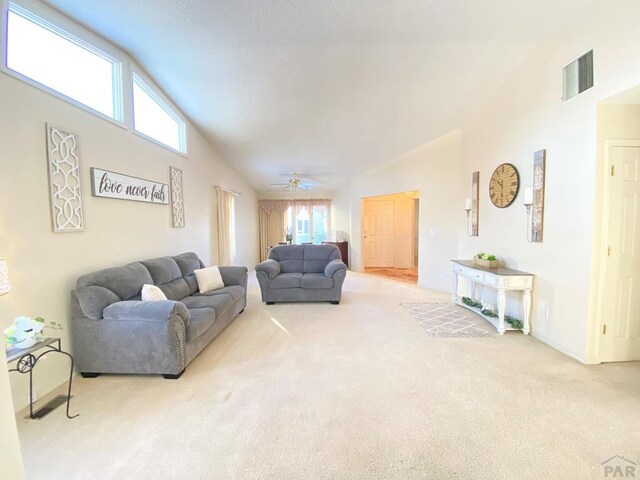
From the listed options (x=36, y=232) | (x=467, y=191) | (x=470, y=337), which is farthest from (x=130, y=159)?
(x=467, y=191)

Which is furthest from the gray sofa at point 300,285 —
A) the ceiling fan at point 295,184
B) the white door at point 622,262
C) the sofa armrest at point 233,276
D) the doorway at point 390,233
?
the doorway at point 390,233

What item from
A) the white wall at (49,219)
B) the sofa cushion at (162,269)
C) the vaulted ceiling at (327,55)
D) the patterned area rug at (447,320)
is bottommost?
the patterned area rug at (447,320)

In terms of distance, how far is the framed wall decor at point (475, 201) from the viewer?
416cm

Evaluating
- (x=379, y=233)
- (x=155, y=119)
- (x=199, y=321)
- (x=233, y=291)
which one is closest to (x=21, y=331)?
(x=199, y=321)

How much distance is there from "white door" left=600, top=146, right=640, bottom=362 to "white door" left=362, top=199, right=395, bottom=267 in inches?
213

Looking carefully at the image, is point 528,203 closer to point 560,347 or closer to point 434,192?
point 560,347

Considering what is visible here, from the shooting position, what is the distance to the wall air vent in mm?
2475

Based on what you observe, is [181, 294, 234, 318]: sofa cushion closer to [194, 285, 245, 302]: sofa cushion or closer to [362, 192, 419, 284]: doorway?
[194, 285, 245, 302]: sofa cushion

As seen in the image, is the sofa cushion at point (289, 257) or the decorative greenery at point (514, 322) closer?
the decorative greenery at point (514, 322)

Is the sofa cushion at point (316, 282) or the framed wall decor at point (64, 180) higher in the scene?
the framed wall decor at point (64, 180)

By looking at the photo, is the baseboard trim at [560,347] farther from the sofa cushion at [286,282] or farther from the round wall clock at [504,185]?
the sofa cushion at [286,282]

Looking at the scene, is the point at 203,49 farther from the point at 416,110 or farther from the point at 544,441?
the point at 544,441

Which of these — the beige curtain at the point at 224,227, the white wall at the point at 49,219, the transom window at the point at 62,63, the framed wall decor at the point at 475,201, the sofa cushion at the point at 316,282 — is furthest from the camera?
the beige curtain at the point at 224,227

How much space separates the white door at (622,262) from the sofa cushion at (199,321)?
3.62m
